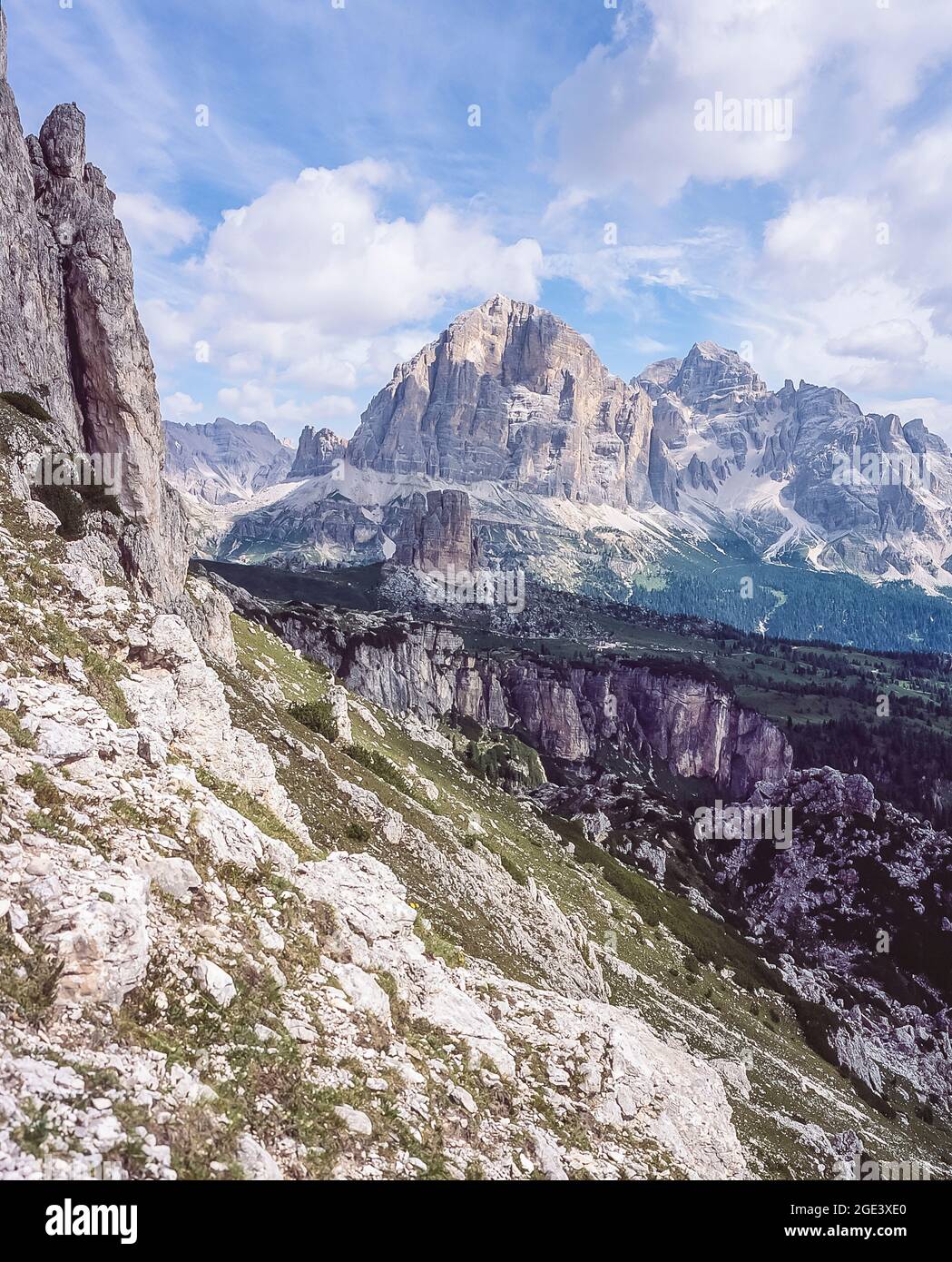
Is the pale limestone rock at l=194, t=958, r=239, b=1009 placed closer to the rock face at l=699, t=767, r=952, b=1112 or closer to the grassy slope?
the grassy slope

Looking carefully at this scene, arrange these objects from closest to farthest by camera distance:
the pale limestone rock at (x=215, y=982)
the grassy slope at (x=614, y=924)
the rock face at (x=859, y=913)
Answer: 1. the pale limestone rock at (x=215, y=982)
2. the grassy slope at (x=614, y=924)
3. the rock face at (x=859, y=913)

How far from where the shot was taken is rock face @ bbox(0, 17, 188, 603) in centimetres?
7575

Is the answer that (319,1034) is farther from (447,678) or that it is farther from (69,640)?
(447,678)

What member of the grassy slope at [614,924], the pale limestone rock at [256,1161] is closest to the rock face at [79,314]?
the grassy slope at [614,924]

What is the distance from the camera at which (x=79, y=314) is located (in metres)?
85.6

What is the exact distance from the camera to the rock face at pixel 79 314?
75.8 meters

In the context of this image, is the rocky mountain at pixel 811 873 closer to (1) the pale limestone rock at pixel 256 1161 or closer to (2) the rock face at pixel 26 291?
(2) the rock face at pixel 26 291

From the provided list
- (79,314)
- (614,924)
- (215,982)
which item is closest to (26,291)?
(79,314)

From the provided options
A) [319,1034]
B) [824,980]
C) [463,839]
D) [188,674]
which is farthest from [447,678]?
[319,1034]

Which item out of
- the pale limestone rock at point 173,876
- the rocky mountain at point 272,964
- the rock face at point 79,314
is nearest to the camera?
the rocky mountain at point 272,964

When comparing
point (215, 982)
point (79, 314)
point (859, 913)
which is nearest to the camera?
point (215, 982)

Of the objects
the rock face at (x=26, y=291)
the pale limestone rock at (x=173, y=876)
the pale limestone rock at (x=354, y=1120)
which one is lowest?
the pale limestone rock at (x=354, y=1120)

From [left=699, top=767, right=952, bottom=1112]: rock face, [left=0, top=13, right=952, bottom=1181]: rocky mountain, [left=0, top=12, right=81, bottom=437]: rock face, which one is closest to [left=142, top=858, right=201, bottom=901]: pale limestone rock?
[left=0, top=13, right=952, bottom=1181]: rocky mountain

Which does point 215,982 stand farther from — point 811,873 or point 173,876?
point 811,873
